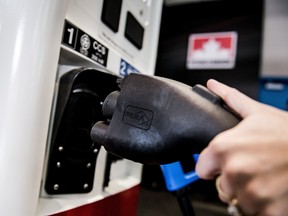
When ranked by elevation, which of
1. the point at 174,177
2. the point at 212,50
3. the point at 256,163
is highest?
the point at 212,50

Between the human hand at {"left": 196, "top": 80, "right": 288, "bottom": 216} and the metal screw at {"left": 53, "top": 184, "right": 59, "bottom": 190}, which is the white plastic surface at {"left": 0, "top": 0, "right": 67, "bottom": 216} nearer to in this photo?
the metal screw at {"left": 53, "top": 184, "right": 59, "bottom": 190}

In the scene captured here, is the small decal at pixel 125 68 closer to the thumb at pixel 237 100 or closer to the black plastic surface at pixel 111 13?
the black plastic surface at pixel 111 13

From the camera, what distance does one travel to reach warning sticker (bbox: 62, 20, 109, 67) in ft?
1.36

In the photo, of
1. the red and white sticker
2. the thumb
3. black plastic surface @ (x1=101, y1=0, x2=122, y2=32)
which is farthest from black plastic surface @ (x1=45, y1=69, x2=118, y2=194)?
the red and white sticker

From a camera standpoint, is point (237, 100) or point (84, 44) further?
point (84, 44)

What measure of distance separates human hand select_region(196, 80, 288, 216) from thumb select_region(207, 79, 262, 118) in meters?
0.02

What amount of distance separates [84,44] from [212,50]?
229 centimetres

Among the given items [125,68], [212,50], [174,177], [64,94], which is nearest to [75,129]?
[64,94]

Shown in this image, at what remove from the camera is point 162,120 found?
273mm

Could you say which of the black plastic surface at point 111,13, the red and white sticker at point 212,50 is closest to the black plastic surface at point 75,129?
the black plastic surface at point 111,13

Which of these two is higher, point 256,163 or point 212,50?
point 212,50

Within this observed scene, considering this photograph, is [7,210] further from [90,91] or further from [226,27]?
[226,27]

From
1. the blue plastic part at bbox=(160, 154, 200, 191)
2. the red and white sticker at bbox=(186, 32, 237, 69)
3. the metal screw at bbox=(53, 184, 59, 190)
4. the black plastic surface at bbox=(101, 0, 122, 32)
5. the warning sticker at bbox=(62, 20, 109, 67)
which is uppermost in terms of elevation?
the red and white sticker at bbox=(186, 32, 237, 69)

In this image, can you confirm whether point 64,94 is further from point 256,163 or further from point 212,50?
point 212,50
